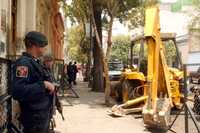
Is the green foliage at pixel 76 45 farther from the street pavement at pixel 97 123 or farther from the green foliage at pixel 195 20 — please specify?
the street pavement at pixel 97 123

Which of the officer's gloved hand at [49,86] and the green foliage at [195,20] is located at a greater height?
the green foliage at [195,20]

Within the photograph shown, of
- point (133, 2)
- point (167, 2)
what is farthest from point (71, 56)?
point (133, 2)

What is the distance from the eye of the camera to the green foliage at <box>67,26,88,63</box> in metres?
50.6

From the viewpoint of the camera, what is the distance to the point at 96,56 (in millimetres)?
27297

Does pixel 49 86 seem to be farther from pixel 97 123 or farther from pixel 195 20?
pixel 195 20

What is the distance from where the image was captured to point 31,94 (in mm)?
Answer: 5574

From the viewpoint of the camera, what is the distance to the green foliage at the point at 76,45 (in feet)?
166

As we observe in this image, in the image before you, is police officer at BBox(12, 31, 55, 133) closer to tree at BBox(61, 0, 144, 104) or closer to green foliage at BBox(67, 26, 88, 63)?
tree at BBox(61, 0, 144, 104)

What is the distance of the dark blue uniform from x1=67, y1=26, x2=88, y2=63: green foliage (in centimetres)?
4121

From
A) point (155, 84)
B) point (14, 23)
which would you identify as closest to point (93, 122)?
point (155, 84)

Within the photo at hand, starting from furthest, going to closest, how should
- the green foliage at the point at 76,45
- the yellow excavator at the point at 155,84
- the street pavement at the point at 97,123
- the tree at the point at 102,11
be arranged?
1. the green foliage at the point at 76,45
2. the tree at the point at 102,11
3. the street pavement at the point at 97,123
4. the yellow excavator at the point at 155,84

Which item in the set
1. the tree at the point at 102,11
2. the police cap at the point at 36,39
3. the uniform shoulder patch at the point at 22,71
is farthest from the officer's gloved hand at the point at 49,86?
the tree at the point at 102,11

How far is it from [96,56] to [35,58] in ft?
70.9

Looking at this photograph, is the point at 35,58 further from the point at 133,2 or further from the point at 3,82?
the point at 133,2
